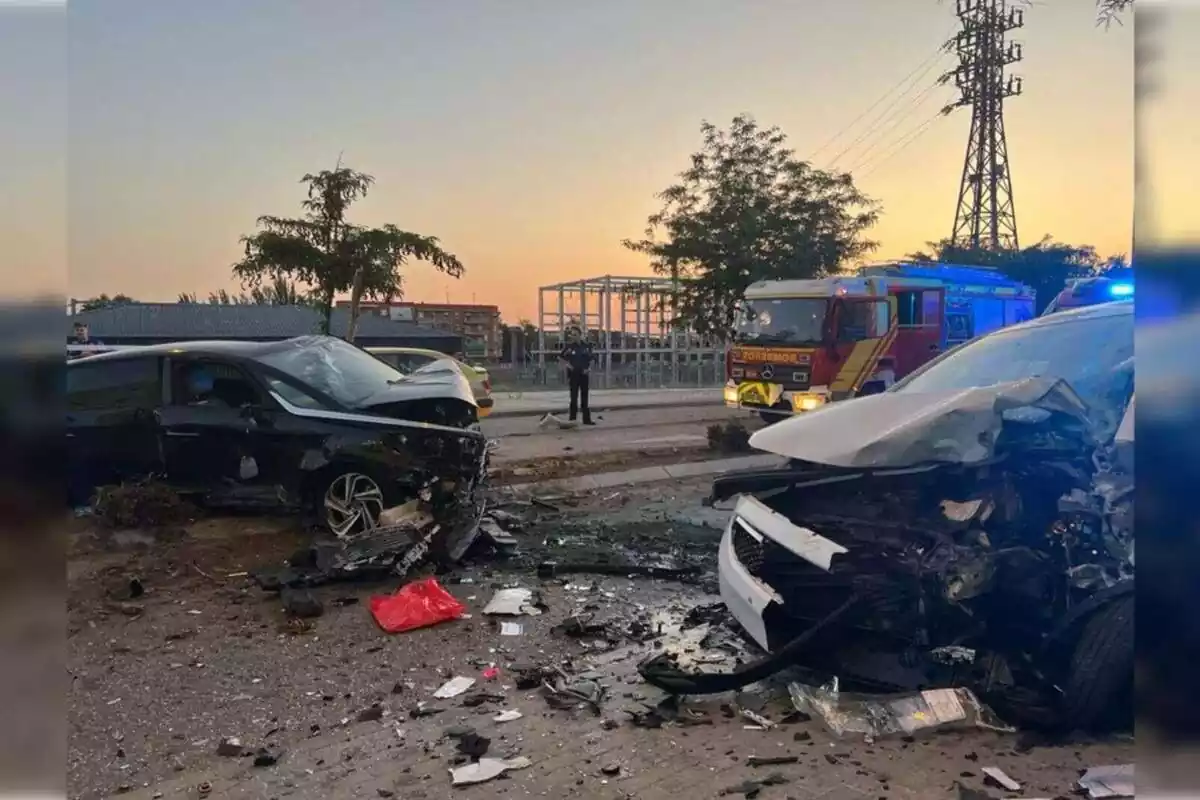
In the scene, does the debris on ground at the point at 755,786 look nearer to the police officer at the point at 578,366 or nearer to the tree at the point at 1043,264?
the police officer at the point at 578,366

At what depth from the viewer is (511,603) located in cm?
520

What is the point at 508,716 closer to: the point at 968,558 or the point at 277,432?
the point at 968,558

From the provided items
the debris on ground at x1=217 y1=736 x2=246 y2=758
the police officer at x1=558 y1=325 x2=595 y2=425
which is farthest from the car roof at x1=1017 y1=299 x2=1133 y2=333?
the police officer at x1=558 y1=325 x2=595 y2=425

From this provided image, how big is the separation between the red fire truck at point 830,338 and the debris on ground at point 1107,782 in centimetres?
1076

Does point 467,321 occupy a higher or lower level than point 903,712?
higher

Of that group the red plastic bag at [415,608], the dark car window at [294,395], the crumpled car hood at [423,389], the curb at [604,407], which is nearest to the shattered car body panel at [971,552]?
the red plastic bag at [415,608]

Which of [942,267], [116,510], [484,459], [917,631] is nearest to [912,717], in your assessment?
[917,631]

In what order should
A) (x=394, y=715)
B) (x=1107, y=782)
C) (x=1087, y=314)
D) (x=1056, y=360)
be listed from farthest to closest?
(x=1087, y=314)
(x=1056, y=360)
(x=394, y=715)
(x=1107, y=782)

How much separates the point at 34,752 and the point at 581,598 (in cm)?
369

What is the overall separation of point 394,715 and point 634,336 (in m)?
24.8

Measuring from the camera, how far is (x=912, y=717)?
11.5ft

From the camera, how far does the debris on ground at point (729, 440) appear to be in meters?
12.1

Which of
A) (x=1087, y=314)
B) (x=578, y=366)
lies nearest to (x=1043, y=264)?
(x=578, y=366)

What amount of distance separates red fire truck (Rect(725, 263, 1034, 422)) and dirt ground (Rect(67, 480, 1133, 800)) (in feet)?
29.6
